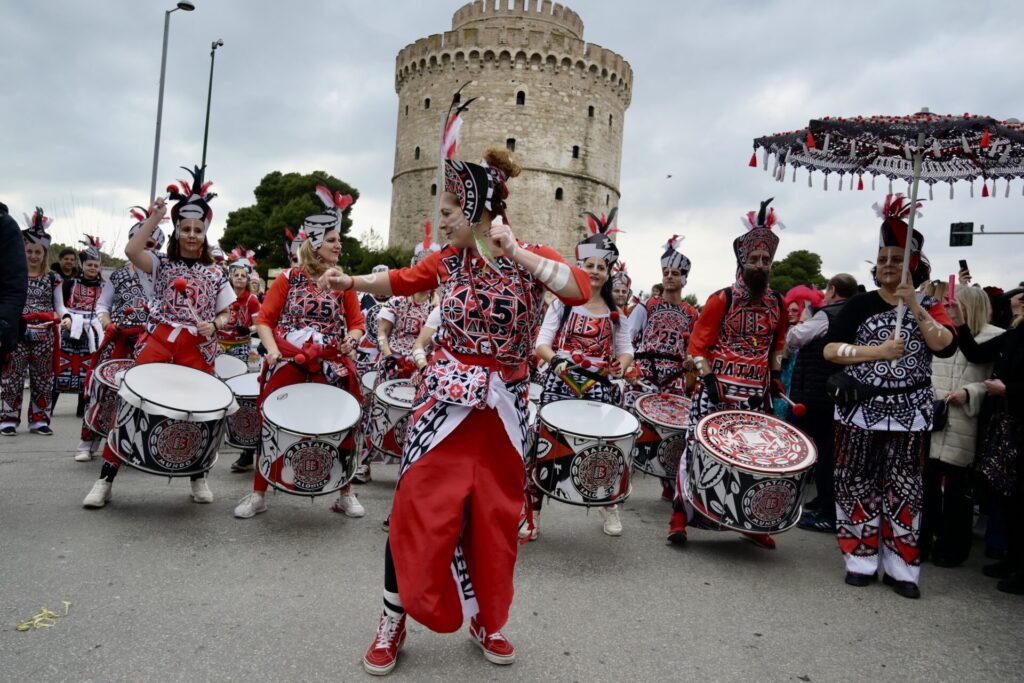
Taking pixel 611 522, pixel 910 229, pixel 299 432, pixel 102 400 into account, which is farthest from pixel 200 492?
pixel 910 229

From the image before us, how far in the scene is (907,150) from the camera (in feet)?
16.1

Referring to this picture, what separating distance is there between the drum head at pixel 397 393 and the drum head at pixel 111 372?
190cm

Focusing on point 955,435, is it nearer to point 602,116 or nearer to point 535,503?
point 535,503

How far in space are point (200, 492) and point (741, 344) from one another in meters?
4.24

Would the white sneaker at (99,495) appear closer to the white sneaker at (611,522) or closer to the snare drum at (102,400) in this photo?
the snare drum at (102,400)

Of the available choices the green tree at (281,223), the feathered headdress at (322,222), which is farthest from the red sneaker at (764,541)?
the green tree at (281,223)

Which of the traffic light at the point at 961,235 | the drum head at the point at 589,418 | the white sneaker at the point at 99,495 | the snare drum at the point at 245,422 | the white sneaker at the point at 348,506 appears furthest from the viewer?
the traffic light at the point at 961,235

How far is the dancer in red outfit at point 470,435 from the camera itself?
3088 mm

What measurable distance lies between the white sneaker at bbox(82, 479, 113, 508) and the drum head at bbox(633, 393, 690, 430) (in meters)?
4.15

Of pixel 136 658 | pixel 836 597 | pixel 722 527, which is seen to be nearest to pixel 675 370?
pixel 722 527

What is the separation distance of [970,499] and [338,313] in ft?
15.6

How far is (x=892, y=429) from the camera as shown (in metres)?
4.70

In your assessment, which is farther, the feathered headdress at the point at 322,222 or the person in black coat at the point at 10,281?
the feathered headdress at the point at 322,222

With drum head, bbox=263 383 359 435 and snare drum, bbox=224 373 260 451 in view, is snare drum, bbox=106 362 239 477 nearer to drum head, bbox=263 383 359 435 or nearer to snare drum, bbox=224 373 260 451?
drum head, bbox=263 383 359 435
